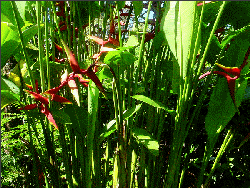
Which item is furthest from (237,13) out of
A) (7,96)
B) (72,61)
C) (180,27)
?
(7,96)

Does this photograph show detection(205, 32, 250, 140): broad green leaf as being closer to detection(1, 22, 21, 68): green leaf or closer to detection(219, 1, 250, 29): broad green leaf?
detection(219, 1, 250, 29): broad green leaf

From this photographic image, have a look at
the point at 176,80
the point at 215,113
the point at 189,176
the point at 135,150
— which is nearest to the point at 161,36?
the point at 176,80

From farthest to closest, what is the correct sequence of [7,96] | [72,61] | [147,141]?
[147,141] < [7,96] < [72,61]

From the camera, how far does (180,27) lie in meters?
0.57

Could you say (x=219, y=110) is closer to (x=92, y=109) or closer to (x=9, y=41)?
(x=92, y=109)

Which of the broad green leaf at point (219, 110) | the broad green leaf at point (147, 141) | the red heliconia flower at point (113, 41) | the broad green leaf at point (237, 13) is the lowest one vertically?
the broad green leaf at point (147, 141)

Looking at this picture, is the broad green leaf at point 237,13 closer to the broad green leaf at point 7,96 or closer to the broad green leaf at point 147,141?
the broad green leaf at point 147,141

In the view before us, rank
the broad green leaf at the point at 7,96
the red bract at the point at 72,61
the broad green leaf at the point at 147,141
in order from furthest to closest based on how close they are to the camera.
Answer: the broad green leaf at the point at 147,141
the broad green leaf at the point at 7,96
the red bract at the point at 72,61

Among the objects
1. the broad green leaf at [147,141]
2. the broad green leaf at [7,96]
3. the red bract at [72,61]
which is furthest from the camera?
the broad green leaf at [147,141]

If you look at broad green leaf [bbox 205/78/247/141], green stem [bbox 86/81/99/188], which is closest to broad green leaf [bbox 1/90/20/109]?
green stem [bbox 86/81/99/188]

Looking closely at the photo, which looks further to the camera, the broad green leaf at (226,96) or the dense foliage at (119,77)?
the broad green leaf at (226,96)

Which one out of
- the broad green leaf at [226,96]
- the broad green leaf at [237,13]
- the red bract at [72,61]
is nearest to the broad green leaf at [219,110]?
the broad green leaf at [226,96]

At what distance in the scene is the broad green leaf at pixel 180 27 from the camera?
22.2 inches

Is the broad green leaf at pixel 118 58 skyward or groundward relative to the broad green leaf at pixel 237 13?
groundward
